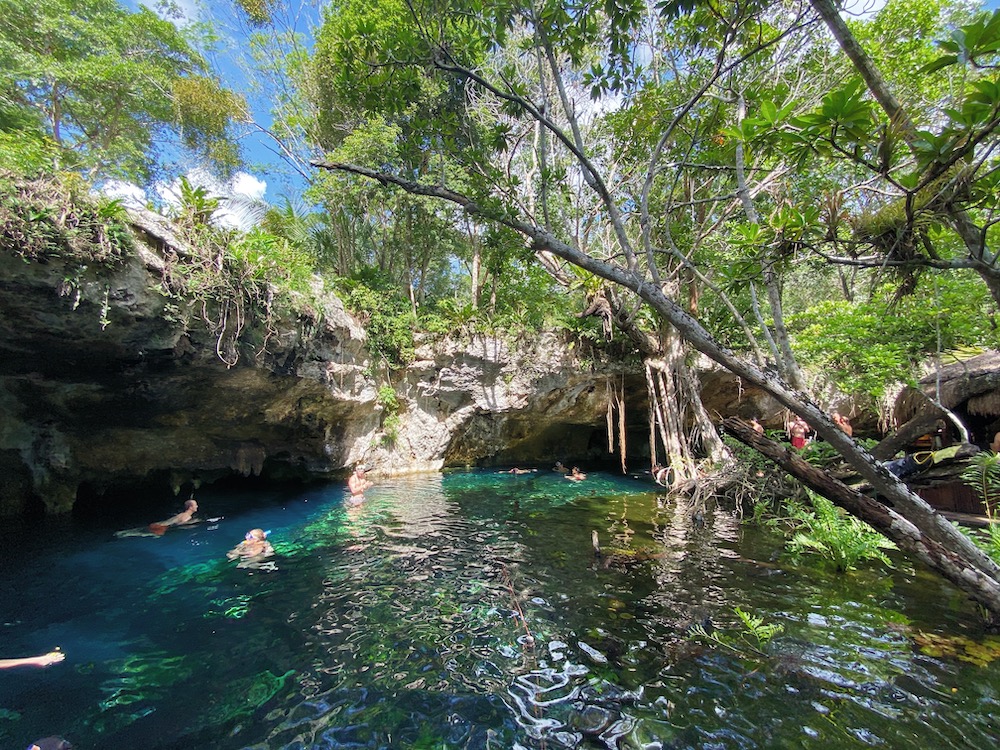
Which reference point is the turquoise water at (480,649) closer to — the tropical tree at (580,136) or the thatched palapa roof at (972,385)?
the tropical tree at (580,136)

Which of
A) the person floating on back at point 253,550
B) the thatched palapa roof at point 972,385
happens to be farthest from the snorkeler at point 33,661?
the thatched palapa roof at point 972,385

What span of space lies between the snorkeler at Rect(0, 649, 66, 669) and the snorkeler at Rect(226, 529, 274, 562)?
2.47m

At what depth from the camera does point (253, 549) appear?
6211mm

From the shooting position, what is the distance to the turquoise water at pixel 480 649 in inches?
106

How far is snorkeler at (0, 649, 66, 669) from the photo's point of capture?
11.0 ft

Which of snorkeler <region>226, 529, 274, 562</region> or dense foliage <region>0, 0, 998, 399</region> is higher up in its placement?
dense foliage <region>0, 0, 998, 399</region>

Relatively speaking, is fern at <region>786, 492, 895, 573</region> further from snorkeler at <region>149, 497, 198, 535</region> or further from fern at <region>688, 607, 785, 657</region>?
snorkeler at <region>149, 497, 198, 535</region>

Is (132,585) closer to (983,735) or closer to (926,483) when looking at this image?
(983,735)

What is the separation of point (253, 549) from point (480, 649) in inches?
169

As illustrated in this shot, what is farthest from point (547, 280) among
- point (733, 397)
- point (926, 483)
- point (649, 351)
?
point (926, 483)

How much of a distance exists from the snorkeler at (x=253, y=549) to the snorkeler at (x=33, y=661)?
247cm

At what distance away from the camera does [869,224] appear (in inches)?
109

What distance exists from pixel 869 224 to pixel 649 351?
885 centimetres

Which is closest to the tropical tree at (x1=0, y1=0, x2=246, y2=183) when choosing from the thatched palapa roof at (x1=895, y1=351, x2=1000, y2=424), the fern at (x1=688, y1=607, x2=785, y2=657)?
the fern at (x1=688, y1=607, x2=785, y2=657)
